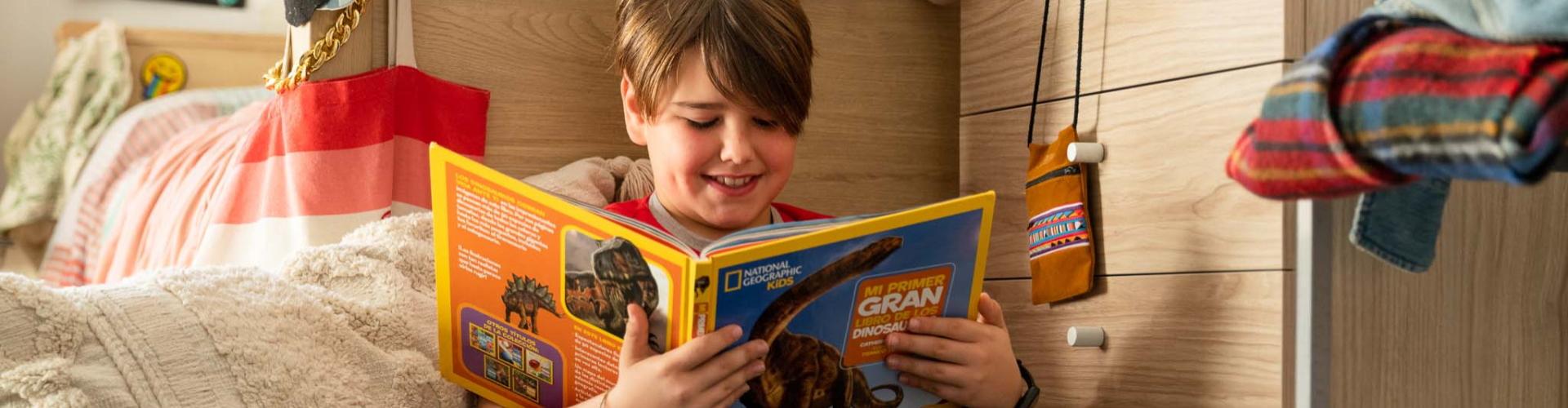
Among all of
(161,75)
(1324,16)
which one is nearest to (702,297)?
(1324,16)

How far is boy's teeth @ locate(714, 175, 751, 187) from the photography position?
1.03 m

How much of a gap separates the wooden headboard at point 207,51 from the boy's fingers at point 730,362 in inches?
77.2

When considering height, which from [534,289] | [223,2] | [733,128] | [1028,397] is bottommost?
[1028,397]

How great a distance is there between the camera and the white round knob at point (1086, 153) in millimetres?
1104

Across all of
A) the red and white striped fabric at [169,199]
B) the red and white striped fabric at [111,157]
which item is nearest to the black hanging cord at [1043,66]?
the red and white striped fabric at [169,199]

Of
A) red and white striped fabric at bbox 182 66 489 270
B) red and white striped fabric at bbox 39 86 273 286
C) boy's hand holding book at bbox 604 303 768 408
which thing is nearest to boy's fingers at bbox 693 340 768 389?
boy's hand holding book at bbox 604 303 768 408

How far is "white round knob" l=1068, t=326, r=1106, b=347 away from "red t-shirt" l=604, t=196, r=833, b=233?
0.94ft

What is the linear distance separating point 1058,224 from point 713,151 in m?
0.36

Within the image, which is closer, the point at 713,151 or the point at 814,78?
the point at 713,151

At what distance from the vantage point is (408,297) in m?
1.03

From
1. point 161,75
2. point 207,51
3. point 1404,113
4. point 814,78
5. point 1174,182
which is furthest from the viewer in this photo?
point 207,51

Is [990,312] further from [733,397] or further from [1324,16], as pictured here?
[1324,16]

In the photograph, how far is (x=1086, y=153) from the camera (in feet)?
3.64

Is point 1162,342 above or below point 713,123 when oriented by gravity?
below
